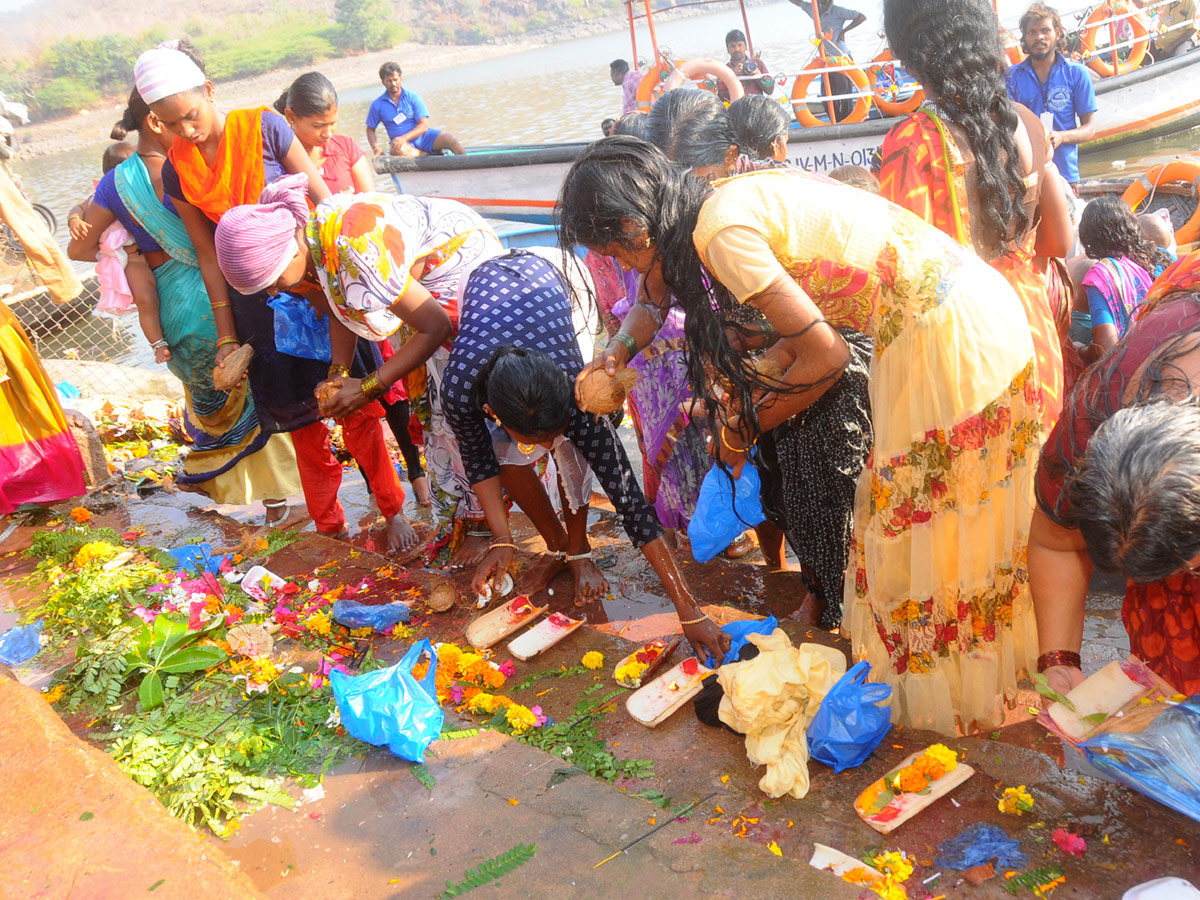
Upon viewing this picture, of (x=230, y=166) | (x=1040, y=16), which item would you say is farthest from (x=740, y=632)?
(x=1040, y=16)

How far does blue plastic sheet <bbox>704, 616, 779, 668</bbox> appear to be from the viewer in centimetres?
268

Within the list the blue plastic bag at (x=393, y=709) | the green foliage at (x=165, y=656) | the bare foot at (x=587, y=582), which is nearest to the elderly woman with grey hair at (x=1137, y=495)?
Result: the blue plastic bag at (x=393, y=709)

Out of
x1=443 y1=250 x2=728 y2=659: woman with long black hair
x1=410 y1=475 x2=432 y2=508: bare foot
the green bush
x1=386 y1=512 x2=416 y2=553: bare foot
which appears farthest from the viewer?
the green bush

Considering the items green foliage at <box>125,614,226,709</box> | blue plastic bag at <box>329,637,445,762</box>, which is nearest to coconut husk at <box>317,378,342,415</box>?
green foliage at <box>125,614,226,709</box>

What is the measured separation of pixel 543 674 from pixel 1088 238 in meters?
2.97

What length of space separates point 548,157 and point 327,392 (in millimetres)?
7374

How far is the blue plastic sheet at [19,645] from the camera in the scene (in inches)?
126

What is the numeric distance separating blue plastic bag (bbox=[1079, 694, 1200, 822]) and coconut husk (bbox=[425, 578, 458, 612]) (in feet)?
7.23

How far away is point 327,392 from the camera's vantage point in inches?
139

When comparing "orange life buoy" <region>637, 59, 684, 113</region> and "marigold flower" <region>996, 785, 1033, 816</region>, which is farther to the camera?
"orange life buoy" <region>637, 59, 684, 113</region>

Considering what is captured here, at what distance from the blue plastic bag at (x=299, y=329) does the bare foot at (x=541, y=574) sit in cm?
128

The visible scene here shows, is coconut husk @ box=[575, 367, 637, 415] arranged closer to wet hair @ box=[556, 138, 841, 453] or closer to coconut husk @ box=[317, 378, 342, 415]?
wet hair @ box=[556, 138, 841, 453]

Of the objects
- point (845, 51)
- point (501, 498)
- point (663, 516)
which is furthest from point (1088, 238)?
point (845, 51)

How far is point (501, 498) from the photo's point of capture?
3.13 m
